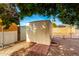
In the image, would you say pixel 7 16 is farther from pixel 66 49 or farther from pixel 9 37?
pixel 66 49

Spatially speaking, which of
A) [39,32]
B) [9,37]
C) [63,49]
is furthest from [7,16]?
[63,49]

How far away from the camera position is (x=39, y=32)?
14.3ft

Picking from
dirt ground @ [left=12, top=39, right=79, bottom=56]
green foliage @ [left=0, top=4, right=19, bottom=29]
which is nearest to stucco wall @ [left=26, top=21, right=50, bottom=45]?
dirt ground @ [left=12, top=39, right=79, bottom=56]

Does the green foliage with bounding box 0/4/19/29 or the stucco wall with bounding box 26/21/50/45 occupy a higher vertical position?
the green foliage with bounding box 0/4/19/29

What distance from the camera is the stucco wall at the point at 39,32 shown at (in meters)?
4.34

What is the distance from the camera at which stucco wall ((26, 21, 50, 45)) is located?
14.2 feet

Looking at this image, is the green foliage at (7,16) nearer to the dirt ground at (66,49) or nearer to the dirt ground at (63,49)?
the dirt ground at (63,49)

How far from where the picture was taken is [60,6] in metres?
4.31

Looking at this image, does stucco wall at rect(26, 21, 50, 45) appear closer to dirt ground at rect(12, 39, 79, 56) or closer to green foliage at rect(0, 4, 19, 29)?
dirt ground at rect(12, 39, 79, 56)

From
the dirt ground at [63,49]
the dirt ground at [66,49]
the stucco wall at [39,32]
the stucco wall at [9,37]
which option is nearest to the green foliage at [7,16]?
the stucco wall at [9,37]

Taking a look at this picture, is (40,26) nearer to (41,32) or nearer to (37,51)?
(41,32)

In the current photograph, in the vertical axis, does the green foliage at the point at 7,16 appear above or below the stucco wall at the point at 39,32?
above

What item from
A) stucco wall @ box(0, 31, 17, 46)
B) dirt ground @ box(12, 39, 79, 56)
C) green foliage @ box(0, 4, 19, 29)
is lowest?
dirt ground @ box(12, 39, 79, 56)

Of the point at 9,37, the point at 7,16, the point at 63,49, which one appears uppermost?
the point at 7,16
